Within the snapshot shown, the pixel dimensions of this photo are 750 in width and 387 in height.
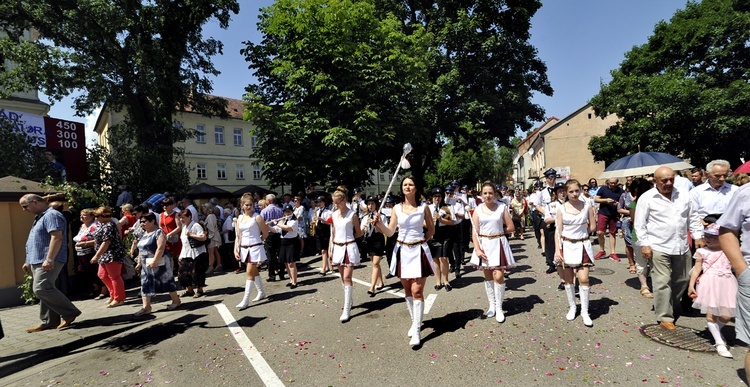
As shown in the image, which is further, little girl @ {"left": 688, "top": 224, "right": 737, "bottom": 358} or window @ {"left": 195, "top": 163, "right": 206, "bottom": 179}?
window @ {"left": 195, "top": 163, "right": 206, "bottom": 179}

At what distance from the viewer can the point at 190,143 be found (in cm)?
4234

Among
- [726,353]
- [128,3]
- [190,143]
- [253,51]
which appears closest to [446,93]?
[253,51]

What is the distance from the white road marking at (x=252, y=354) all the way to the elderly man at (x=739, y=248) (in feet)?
12.9

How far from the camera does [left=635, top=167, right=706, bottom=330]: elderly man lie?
15.9 feet

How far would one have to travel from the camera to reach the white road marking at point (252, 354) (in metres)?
4.05

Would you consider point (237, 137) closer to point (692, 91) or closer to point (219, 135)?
point (219, 135)

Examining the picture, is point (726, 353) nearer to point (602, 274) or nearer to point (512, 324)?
point (512, 324)

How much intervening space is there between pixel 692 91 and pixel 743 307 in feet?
95.0

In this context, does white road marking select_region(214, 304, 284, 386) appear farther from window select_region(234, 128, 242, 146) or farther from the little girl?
window select_region(234, 128, 242, 146)

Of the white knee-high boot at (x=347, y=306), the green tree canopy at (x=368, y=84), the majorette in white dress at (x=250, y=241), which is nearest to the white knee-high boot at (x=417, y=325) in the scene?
the white knee-high boot at (x=347, y=306)

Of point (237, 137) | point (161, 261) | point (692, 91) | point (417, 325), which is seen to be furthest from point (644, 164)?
point (237, 137)

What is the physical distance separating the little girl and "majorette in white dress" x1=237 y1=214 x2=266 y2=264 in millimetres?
6308

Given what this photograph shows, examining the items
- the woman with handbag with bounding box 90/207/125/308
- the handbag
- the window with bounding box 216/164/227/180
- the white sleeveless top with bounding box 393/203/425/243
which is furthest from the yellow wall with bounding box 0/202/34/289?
the window with bounding box 216/164/227/180

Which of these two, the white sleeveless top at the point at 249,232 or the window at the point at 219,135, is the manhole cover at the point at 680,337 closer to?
the white sleeveless top at the point at 249,232
